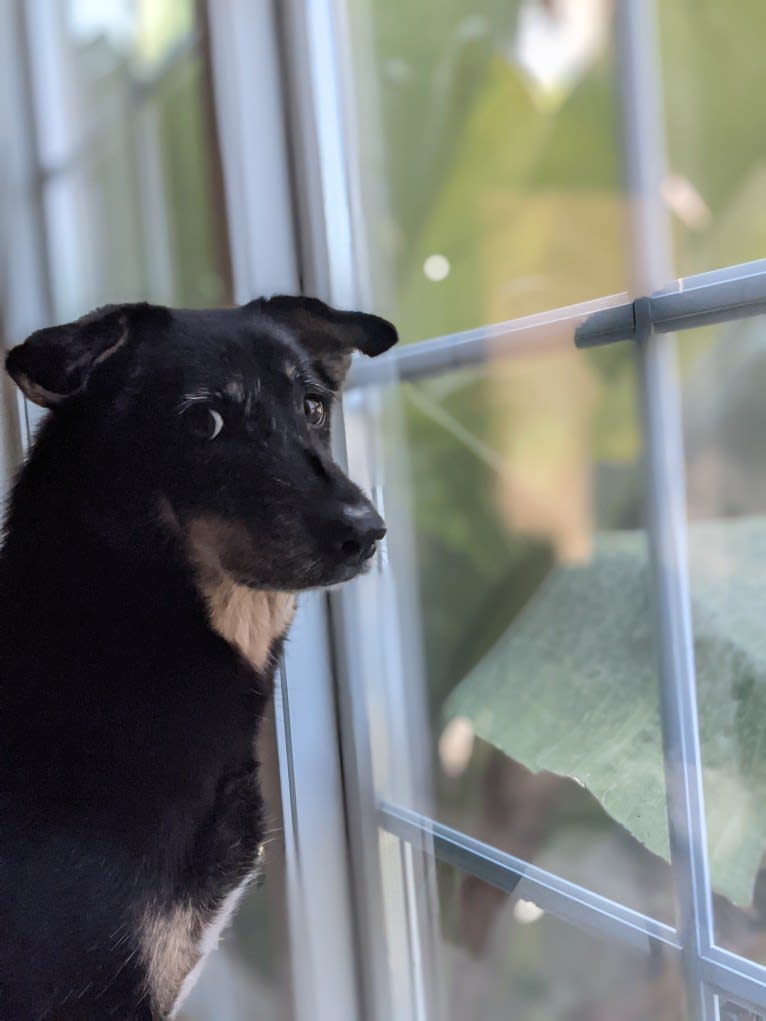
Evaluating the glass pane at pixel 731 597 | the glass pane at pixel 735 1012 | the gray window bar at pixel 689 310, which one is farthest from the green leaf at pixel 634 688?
the gray window bar at pixel 689 310

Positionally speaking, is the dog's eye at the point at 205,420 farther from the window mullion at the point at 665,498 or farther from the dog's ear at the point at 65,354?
the window mullion at the point at 665,498

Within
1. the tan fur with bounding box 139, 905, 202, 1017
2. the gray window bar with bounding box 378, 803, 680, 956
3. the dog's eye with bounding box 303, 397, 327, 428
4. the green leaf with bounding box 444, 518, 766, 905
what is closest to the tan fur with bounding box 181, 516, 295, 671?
the dog's eye with bounding box 303, 397, 327, 428

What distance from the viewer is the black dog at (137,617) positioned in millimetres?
859

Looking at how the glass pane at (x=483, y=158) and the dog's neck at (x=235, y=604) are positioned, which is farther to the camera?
the glass pane at (x=483, y=158)

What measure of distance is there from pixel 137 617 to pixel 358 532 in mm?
240

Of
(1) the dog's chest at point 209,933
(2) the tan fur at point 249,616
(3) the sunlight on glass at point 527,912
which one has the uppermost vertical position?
(2) the tan fur at point 249,616

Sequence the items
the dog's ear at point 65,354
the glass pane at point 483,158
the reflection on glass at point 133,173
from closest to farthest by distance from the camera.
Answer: the dog's ear at point 65,354
the glass pane at point 483,158
the reflection on glass at point 133,173

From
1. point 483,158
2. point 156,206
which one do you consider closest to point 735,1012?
point 483,158

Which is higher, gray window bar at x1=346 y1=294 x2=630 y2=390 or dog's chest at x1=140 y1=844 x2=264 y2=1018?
gray window bar at x1=346 y1=294 x2=630 y2=390

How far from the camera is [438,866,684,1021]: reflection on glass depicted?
44.6 inches

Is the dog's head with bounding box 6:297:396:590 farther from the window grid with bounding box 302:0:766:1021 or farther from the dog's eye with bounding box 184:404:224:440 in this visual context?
the window grid with bounding box 302:0:766:1021

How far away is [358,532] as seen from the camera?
86 centimetres

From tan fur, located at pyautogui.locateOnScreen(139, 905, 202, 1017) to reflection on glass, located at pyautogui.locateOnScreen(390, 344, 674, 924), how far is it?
20.4 inches

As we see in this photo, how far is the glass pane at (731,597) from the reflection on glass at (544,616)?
0.07 metres
